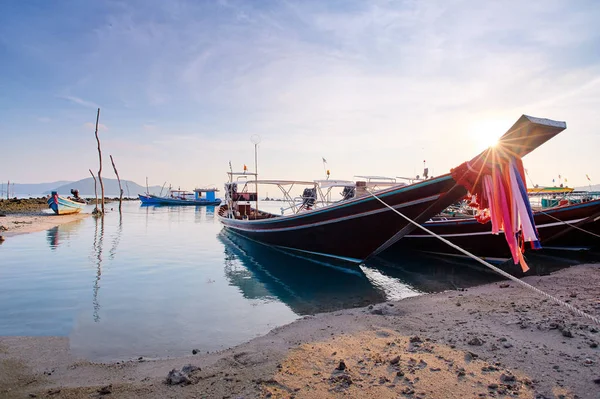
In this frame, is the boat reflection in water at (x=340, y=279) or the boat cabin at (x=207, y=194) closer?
the boat reflection in water at (x=340, y=279)

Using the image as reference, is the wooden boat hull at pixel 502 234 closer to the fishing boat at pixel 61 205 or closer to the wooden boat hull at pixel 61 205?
the fishing boat at pixel 61 205

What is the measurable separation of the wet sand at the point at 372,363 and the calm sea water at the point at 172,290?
858 mm

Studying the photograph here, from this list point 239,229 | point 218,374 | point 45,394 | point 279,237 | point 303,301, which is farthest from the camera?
point 239,229

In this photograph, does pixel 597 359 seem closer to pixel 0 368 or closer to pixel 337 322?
pixel 337 322

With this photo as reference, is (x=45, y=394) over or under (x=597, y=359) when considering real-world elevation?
under

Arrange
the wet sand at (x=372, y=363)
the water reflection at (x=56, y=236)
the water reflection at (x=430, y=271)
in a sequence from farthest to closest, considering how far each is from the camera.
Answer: the water reflection at (x=56, y=236), the water reflection at (x=430, y=271), the wet sand at (x=372, y=363)

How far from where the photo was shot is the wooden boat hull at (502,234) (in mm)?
12641

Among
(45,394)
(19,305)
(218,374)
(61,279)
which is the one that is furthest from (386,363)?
(61,279)

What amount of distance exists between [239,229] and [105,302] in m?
11.9

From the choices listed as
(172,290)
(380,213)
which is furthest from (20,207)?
(380,213)

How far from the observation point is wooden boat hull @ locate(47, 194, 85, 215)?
107ft

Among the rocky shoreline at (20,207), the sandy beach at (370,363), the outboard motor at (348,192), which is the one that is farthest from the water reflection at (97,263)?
the rocky shoreline at (20,207)

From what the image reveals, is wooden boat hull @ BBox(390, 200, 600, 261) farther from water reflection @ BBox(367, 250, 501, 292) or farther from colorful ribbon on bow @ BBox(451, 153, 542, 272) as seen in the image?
colorful ribbon on bow @ BBox(451, 153, 542, 272)

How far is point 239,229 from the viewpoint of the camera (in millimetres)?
20219
